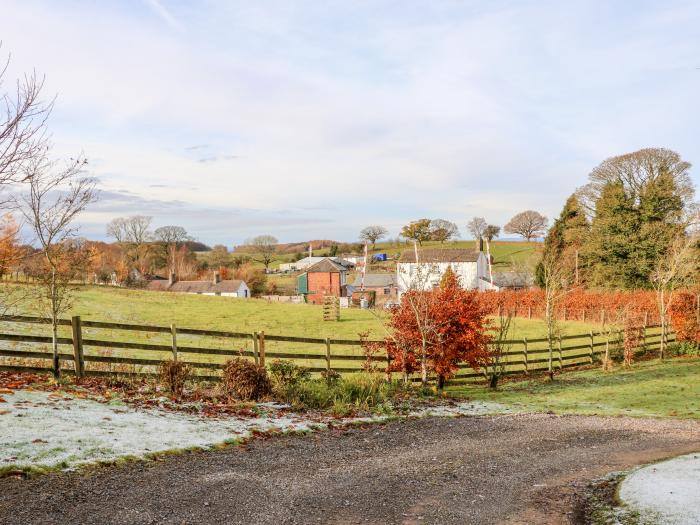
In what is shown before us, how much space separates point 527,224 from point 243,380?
296 ft

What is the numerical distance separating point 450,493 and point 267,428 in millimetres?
4524

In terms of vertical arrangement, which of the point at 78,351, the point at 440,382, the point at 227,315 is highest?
the point at 78,351

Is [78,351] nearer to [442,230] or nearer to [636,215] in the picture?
[636,215]

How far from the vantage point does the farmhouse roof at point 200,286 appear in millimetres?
81050

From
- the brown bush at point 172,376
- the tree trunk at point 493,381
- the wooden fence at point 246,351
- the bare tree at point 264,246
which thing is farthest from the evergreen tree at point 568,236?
the bare tree at point 264,246

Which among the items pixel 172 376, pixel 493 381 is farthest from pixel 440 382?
pixel 172 376

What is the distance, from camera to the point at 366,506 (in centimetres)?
713

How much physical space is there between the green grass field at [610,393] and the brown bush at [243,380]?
7.11 metres

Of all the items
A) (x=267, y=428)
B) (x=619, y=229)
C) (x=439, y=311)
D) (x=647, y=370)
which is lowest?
(x=647, y=370)

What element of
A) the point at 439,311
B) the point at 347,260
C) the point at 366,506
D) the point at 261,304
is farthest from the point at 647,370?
the point at 347,260

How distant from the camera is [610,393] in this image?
18.3m

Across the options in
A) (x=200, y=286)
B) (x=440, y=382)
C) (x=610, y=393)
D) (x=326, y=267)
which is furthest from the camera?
(x=200, y=286)

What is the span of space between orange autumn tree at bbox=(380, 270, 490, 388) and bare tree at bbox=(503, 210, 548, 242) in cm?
8297

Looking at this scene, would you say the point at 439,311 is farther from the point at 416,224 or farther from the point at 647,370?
the point at 416,224
